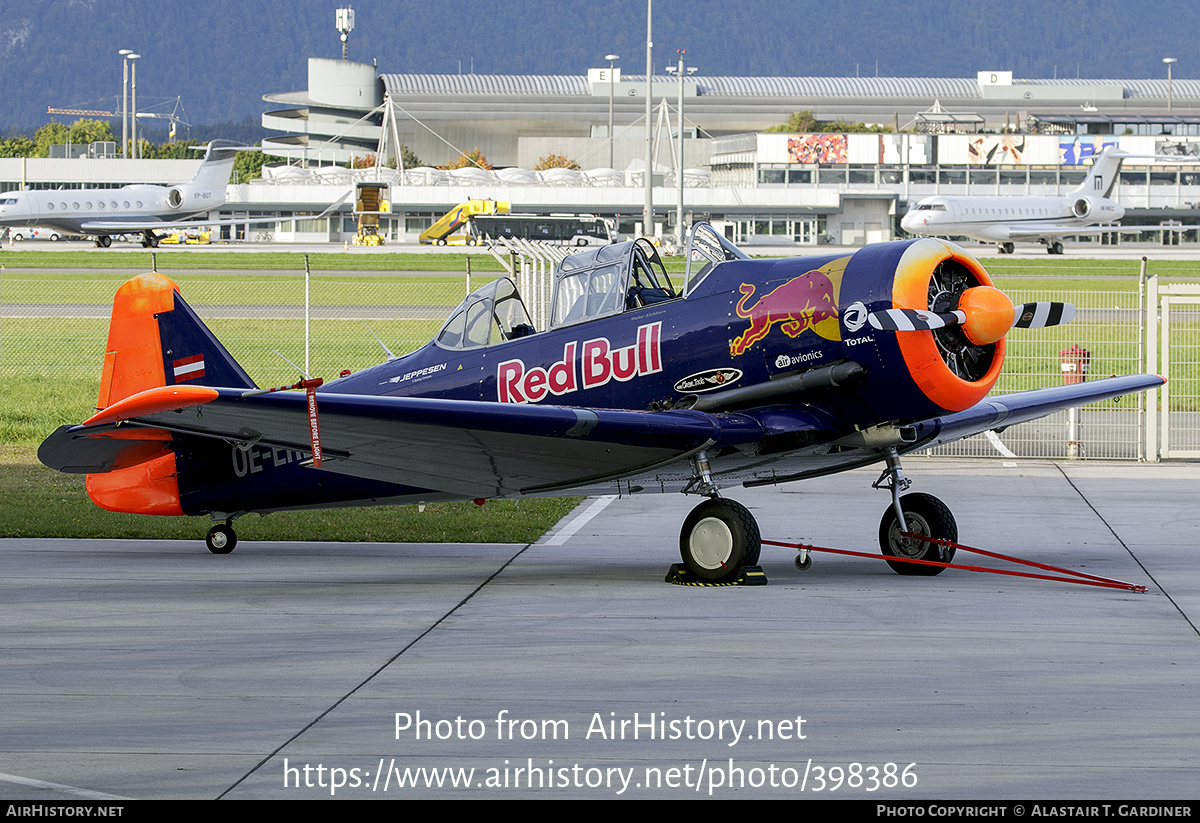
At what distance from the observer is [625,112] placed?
16000 cm

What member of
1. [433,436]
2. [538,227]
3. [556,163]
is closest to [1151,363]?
[433,436]

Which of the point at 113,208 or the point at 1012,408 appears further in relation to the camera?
the point at 113,208

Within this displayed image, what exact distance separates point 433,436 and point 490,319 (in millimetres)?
2208

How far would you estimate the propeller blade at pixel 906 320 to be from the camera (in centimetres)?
849

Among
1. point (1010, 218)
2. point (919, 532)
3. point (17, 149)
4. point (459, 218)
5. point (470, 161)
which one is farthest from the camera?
point (17, 149)

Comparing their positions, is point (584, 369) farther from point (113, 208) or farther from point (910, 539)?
point (113, 208)

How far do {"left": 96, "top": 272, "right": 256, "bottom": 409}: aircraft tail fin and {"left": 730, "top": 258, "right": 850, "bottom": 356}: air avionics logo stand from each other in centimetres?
421

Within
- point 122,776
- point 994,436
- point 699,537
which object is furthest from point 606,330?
point 994,436

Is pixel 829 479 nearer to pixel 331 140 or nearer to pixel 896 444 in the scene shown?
pixel 896 444

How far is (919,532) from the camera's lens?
995 cm

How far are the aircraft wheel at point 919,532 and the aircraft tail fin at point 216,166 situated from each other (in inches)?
2959

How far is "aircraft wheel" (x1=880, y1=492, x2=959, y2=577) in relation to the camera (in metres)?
9.88

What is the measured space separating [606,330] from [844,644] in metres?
3.28

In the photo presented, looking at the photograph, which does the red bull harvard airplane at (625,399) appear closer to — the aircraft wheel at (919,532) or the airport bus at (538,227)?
the aircraft wheel at (919,532)
